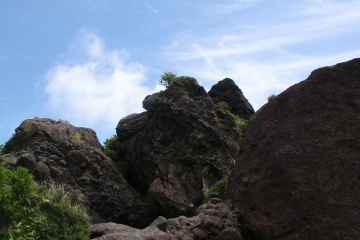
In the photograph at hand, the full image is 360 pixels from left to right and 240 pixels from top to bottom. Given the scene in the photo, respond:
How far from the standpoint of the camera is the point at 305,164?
1569 cm

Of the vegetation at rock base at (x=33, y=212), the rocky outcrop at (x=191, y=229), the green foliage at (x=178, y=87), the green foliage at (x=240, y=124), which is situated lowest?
the rocky outcrop at (x=191, y=229)

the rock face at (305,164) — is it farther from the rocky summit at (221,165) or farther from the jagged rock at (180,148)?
the jagged rock at (180,148)

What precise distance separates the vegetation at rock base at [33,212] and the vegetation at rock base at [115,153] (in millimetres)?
11140

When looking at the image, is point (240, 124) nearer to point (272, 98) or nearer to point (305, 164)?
point (272, 98)

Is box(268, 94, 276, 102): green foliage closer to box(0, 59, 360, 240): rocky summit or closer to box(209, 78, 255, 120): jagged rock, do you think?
box(0, 59, 360, 240): rocky summit

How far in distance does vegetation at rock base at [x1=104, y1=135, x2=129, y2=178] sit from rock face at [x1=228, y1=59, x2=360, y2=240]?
10.5 m

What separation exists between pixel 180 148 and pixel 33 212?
40.7 feet

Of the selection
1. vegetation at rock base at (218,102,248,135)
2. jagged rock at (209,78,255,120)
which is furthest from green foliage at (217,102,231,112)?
jagged rock at (209,78,255,120)

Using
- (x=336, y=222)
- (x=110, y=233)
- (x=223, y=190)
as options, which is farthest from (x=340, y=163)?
(x=110, y=233)

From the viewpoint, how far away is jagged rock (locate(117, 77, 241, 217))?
2394cm

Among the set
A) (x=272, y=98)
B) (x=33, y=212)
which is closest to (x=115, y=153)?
(x=272, y=98)

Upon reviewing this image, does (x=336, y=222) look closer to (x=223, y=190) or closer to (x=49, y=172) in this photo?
(x=223, y=190)

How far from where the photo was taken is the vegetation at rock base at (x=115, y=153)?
27.2m

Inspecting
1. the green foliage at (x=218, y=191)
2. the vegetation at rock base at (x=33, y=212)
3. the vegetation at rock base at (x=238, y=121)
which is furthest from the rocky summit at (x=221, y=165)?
the vegetation at rock base at (x=238, y=121)
